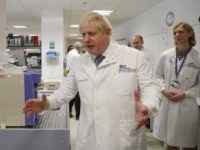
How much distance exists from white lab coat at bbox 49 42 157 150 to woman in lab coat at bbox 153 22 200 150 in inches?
40.1

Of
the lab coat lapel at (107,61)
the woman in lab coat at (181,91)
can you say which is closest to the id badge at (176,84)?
the woman in lab coat at (181,91)

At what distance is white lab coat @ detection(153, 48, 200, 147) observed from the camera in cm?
247

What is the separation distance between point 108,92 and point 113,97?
0.13 feet

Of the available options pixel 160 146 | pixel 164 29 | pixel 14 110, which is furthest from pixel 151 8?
pixel 14 110

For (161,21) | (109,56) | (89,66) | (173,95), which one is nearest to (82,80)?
(89,66)

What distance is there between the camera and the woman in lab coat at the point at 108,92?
153 centimetres

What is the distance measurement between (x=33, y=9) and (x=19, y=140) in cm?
647

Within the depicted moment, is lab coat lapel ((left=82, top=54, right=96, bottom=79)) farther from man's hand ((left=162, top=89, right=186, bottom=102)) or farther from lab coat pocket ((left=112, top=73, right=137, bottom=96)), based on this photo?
man's hand ((left=162, top=89, right=186, bottom=102))

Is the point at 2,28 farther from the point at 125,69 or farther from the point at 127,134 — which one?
the point at 127,134

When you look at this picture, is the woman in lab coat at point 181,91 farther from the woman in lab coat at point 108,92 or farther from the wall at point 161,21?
the wall at point 161,21

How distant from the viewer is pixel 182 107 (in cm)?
251

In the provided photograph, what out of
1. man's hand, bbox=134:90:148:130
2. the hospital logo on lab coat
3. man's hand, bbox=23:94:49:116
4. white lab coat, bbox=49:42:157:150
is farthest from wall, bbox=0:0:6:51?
man's hand, bbox=134:90:148:130

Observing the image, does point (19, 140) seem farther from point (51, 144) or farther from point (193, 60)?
point (193, 60)

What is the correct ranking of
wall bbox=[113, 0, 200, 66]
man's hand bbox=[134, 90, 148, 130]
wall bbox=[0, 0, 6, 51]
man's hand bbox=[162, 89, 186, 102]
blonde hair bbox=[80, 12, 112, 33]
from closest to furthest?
1. man's hand bbox=[134, 90, 148, 130]
2. blonde hair bbox=[80, 12, 112, 33]
3. man's hand bbox=[162, 89, 186, 102]
4. wall bbox=[0, 0, 6, 51]
5. wall bbox=[113, 0, 200, 66]
